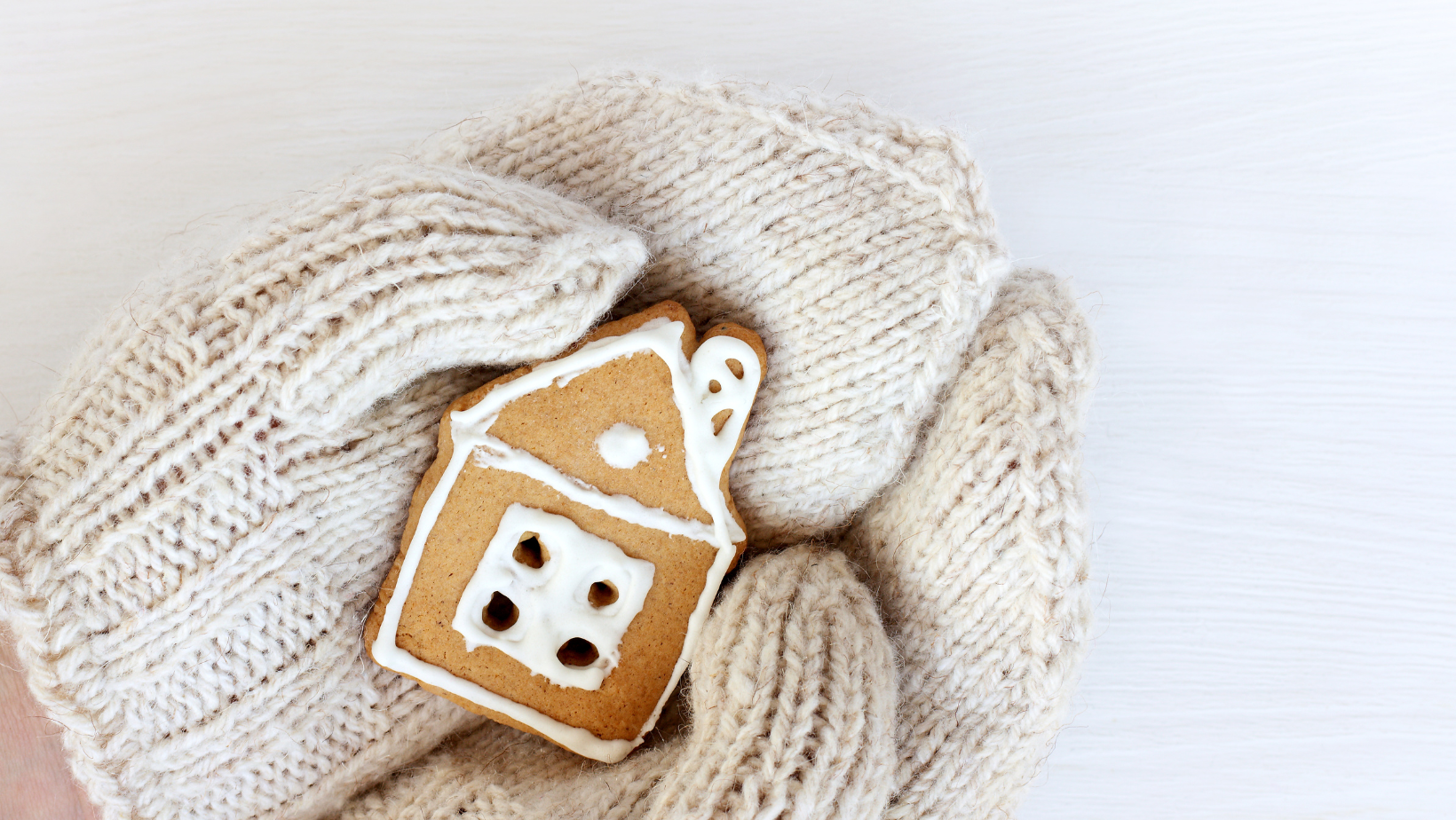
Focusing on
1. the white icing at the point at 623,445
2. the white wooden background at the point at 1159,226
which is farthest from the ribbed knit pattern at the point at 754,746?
the white wooden background at the point at 1159,226

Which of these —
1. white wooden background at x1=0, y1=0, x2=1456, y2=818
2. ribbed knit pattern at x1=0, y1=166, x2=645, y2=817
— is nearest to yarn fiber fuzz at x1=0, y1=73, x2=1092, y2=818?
ribbed knit pattern at x1=0, y1=166, x2=645, y2=817

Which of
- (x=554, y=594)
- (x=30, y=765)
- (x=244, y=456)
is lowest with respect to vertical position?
(x=30, y=765)

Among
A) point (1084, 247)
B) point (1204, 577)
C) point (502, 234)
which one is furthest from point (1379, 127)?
point (502, 234)

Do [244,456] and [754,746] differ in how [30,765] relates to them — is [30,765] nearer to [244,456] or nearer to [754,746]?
[244,456]

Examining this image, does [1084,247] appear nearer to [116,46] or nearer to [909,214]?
[909,214]

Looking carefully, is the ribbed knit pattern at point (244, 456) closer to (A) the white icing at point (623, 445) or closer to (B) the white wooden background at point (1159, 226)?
(A) the white icing at point (623, 445)

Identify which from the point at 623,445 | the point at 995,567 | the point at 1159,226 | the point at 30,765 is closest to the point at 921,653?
the point at 995,567

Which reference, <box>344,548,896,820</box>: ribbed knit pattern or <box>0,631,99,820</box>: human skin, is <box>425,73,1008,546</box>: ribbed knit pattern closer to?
<box>344,548,896,820</box>: ribbed knit pattern
